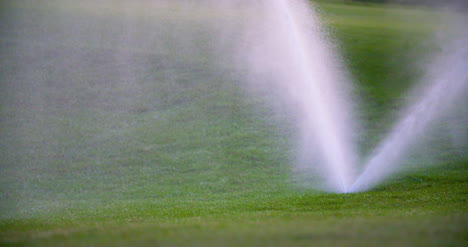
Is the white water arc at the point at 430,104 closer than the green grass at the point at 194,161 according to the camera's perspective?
No

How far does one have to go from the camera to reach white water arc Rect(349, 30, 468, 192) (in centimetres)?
2075

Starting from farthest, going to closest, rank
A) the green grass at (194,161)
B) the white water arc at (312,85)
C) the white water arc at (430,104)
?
the white water arc at (430,104) < the white water arc at (312,85) < the green grass at (194,161)

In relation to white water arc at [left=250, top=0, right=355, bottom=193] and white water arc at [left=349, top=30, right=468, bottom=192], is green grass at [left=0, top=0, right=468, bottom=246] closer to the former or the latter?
white water arc at [left=349, top=30, right=468, bottom=192]

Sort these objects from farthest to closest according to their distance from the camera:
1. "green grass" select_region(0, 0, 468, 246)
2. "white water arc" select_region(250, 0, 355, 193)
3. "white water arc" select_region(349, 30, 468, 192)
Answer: "white water arc" select_region(349, 30, 468, 192) → "white water arc" select_region(250, 0, 355, 193) → "green grass" select_region(0, 0, 468, 246)

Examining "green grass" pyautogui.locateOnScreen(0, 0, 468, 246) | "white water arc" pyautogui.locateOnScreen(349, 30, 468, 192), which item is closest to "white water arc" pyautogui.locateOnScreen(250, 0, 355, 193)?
"green grass" pyautogui.locateOnScreen(0, 0, 468, 246)

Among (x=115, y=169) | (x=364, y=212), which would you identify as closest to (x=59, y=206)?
(x=115, y=169)

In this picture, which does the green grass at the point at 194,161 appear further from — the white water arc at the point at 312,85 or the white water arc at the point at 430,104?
the white water arc at the point at 312,85

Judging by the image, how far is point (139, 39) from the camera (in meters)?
32.9

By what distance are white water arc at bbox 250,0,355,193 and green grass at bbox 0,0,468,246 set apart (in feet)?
3.22

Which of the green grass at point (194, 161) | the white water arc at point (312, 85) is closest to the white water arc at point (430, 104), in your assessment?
the green grass at point (194, 161)

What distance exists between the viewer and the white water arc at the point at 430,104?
2075 cm

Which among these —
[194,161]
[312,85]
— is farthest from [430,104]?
[194,161]

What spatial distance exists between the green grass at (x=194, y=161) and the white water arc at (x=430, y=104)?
85cm

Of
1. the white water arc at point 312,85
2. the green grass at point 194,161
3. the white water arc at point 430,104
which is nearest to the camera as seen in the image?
the green grass at point 194,161
